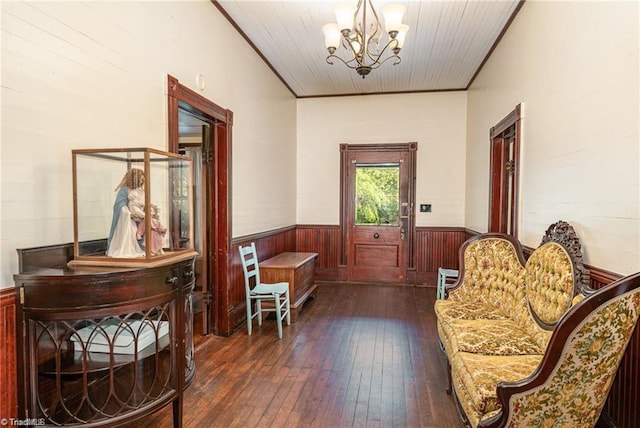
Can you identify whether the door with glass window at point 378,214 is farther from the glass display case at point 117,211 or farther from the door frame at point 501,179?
the glass display case at point 117,211

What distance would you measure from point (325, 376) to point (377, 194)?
12.2 feet

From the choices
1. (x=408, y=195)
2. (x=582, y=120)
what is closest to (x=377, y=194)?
(x=408, y=195)

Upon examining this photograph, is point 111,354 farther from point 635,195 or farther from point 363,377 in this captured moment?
point 635,195

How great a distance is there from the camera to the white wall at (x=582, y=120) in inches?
72.2

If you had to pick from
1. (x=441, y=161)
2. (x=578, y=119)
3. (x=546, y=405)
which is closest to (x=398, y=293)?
(x=441, y=161)

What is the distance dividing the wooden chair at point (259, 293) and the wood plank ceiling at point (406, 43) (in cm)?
234

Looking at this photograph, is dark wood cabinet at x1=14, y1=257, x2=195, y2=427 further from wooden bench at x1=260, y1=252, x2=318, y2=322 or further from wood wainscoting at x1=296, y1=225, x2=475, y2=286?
wood wainscoting at x1=296, y1=225, x2=475, y2=286

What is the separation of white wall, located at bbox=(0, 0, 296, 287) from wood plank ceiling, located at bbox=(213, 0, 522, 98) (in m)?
0.49

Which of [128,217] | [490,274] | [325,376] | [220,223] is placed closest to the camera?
[128,217]

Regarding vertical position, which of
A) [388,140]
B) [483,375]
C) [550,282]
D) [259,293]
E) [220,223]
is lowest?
[259,293]

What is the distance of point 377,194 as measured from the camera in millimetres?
6066

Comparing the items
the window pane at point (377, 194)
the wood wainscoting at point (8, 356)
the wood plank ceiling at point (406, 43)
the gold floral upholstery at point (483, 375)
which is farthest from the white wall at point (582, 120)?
the wood wainscoting at point (8, 356)

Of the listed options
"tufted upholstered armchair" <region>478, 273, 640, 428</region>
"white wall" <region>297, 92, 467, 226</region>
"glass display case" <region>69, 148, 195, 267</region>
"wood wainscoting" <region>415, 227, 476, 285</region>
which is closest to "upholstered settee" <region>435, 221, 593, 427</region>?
"tufted upholstered armchair" <region>478, 273, 640, 428</region>

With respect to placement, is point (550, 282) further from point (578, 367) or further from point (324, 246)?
point (324, 246)
